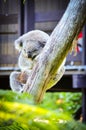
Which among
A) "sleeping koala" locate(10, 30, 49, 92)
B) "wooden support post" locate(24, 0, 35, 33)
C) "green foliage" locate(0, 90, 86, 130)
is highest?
"wooden support post" locate(24, 0, 35, 33)

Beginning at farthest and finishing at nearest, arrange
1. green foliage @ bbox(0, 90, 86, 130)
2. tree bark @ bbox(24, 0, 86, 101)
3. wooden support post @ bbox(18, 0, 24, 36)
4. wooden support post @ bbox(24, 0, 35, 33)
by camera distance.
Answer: wooden support post @ bbox(18, 0, 24, 36) < wooden support post @ bbox(24, 0, 35, 33) < tree bark @ bbox(24, 0, 86, 101) < green foliage @ bbox(0, 90, 86, 130)

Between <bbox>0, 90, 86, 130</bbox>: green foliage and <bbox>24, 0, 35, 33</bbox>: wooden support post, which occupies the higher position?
<bbox>24, 0, 35, 33</bbox>: wooden support post

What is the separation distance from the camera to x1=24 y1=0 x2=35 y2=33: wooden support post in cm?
886

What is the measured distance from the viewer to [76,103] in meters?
12.6

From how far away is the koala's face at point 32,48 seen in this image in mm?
5659

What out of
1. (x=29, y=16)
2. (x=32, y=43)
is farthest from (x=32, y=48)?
(x=29, y=16)

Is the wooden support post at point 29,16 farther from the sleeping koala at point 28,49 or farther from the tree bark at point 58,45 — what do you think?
the tree bark at point 58,45

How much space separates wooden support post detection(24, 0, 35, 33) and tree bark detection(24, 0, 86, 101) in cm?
557

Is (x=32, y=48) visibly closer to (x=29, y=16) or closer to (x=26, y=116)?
(x=29, y=16)

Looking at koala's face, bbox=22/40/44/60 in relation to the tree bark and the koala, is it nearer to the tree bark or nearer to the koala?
the koala

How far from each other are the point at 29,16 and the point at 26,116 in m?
8.04

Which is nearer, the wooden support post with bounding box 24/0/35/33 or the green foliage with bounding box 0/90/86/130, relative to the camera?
the green foliage with bounding box 0/90/86/130

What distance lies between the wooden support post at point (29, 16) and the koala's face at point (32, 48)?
293 cm

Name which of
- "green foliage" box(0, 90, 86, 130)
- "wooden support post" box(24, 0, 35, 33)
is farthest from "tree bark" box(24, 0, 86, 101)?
"wooden support post" box(24, 0, 35, 33)
